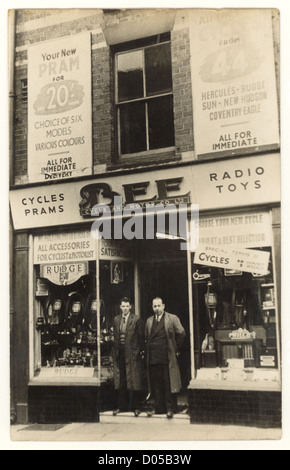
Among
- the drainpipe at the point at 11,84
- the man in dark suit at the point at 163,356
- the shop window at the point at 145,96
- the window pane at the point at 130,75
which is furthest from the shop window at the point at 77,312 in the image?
the window pane at the point at 130,75

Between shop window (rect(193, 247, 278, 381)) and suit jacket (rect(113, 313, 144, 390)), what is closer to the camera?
shop window (rect(193, 247, 278, 381))

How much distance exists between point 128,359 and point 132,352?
0.11 m

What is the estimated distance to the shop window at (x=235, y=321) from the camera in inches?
261

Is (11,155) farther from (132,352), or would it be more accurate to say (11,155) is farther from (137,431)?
(137,431)

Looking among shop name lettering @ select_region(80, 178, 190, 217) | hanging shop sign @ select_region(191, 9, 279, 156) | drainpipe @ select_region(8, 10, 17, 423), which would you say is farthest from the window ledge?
drainpipe @ select_region(8, 10, 17, 423)

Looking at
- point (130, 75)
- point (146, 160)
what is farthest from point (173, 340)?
point (130, 75)

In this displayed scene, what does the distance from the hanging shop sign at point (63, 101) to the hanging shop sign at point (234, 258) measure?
2.06 m

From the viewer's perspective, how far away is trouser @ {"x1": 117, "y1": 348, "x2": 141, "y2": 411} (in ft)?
23.6

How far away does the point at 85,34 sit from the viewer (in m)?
7.50

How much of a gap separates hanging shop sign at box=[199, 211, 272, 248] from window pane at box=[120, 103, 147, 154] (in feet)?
4.87

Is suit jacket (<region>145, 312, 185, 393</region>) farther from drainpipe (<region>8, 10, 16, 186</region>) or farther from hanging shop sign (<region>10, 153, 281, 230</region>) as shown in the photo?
drainpipe (<region>8, 10, 16, 186</region>)

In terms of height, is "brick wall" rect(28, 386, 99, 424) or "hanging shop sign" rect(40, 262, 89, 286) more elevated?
"hanging shop sign" rect(40, 262, 89, 286)

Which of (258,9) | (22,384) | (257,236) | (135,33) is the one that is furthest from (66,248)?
(258,9)

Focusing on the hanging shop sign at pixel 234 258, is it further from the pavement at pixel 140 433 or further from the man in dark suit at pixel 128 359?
the pavement at pixel 140 433
